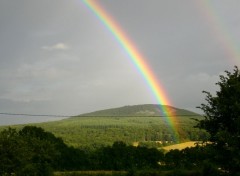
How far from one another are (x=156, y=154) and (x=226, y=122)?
4381cm

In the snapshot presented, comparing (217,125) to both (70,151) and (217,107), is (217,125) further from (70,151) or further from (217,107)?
(70,151)

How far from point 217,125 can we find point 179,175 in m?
27.5

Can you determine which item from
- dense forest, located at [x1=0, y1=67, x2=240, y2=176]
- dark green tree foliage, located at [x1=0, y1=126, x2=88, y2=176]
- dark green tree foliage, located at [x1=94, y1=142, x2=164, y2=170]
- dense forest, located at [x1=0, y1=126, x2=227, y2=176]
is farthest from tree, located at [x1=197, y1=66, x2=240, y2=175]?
dark green tree foliage, located at [x1=94, y1=142, x2=164, y2=170]

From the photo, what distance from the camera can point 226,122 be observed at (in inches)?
854

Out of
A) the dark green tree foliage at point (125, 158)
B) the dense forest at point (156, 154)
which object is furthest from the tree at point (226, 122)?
the dark green tree foliage at point (125, 158)

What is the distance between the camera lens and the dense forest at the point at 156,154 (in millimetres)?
20797

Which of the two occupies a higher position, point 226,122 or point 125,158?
point 226,122

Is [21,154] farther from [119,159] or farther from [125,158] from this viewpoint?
[125,158]

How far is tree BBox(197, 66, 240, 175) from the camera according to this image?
795 inches

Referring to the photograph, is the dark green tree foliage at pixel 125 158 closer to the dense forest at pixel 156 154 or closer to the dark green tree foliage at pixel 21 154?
the dense forest at pixel 156 154

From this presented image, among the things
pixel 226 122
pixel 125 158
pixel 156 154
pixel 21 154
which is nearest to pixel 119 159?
pixel 125 158

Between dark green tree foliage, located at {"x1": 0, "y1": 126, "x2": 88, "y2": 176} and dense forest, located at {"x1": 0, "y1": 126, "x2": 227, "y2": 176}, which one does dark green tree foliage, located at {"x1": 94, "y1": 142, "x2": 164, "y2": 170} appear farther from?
dark green tree foliage, located at {"x1": 0, "y1": 126, "x2": 88, "y2": 176}

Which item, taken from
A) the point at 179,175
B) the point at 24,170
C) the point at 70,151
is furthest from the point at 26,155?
the point at 70,151

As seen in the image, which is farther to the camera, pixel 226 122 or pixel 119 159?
pixel 119 159
